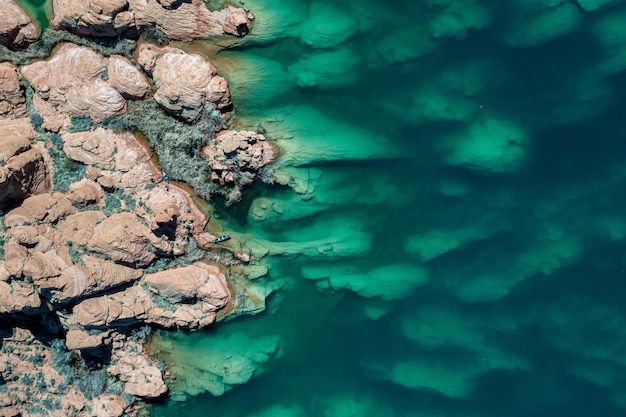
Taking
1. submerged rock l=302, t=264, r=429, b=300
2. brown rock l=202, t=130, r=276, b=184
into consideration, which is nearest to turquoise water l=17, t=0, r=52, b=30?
brown rock l=202, t=130, r=276, b=184

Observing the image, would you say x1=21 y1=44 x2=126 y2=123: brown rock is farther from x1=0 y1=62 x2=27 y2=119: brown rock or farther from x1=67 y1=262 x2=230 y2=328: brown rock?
x1=67 y1=262 x2=230 y2=328: brown rock

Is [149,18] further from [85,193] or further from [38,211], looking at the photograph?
[38,211]

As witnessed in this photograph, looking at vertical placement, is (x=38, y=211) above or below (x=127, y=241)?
above

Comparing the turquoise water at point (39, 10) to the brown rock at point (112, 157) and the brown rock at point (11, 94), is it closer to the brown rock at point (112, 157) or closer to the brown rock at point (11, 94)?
the brown rock at point (11, 94)

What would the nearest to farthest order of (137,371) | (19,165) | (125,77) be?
1. (19,165)
2. (125,77)
3. (137,371)

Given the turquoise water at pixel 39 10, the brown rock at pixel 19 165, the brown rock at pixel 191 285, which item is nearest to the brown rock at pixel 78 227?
the brown rock at pixel 19 165

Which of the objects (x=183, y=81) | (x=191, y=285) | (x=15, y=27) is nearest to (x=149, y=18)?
(x=183, y=81)
